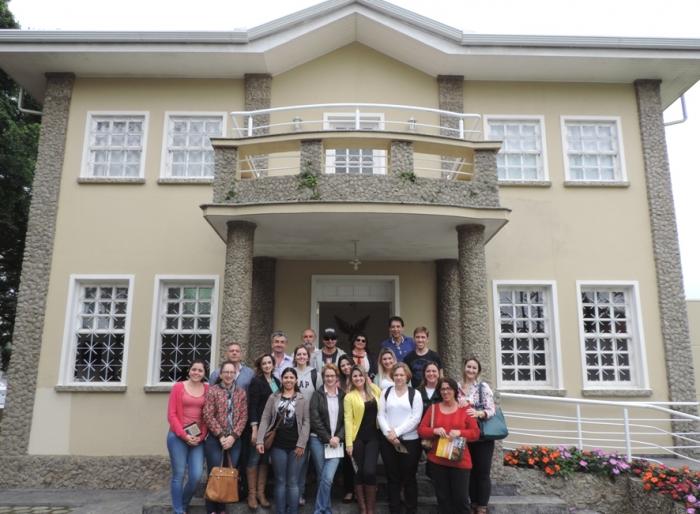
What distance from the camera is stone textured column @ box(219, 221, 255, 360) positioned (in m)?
7.76

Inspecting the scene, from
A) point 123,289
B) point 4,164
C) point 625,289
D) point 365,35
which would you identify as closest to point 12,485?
point 123,289

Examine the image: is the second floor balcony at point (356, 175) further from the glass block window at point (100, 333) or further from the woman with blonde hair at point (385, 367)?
the glass block window at point (100, 333)

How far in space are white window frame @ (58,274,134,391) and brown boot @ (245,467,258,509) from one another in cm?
418

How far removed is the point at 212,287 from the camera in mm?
9961

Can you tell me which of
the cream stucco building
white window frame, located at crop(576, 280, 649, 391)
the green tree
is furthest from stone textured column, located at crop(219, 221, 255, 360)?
the green tree

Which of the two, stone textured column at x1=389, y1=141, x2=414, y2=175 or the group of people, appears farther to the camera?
stone textured column at x1=389, y1=141, x2=414, y2=175

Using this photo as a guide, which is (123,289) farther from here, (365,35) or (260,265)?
(365,35)

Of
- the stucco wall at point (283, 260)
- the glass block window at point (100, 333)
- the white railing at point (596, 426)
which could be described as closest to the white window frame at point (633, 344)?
the stucco wall at point (283, 260)

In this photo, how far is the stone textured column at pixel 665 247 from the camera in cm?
970

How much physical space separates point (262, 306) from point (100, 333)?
2.96 m

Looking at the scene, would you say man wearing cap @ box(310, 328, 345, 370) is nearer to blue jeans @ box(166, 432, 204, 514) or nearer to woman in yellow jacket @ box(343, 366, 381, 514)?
woman in yellow jacket @ box(343, 366, 381, 514)

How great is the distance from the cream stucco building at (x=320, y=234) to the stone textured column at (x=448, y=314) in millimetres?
42

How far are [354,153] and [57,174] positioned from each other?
571 centimetres

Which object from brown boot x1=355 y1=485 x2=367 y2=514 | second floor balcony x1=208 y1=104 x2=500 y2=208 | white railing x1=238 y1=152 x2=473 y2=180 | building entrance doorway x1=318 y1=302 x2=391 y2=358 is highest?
white railing x1=238 y1=152 x2=473 y2=180
